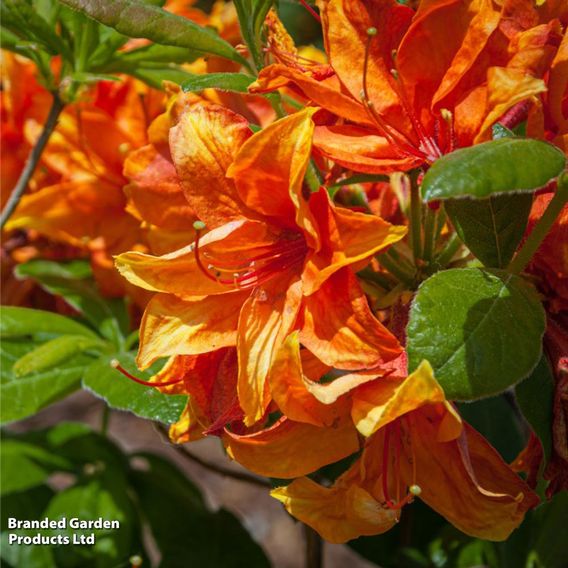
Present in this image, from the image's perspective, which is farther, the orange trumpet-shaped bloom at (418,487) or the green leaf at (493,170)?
the orange trumpet-shaped bloom at (418,487)

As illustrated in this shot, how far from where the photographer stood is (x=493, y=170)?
24.7 inches

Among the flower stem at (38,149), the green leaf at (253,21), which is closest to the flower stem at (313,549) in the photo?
the flower stem at (38,149)

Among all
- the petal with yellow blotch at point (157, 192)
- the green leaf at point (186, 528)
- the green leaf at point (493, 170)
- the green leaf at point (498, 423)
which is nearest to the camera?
the green leaf at point (493, 170)

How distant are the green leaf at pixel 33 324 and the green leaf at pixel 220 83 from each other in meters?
0.45

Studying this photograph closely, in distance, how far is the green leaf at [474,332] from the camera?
676 millimetres

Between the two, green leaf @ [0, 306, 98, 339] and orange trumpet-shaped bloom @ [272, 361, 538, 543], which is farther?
green leaf @ [0, 306, 98, 339]

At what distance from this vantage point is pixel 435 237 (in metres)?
0.88

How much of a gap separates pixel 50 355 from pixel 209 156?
1.23 ft

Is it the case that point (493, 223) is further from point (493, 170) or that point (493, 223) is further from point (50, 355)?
point (50, 355)

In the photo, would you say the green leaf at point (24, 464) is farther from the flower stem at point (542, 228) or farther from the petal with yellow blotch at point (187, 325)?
the flower stem at point (542, 228)

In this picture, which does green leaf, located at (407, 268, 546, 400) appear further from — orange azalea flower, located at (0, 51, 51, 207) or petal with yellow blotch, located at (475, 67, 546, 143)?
orange azalea flower, located at (0, 51, 51, 207)

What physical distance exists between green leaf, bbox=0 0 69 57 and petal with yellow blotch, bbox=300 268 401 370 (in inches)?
20.3

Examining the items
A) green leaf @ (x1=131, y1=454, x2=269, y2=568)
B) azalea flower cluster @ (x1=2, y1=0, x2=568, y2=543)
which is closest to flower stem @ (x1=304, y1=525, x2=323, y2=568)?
green leaf @ (x1=131, y1=454, x2=269, y2=568)

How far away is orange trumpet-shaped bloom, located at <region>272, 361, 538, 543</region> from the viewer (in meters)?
0.77
